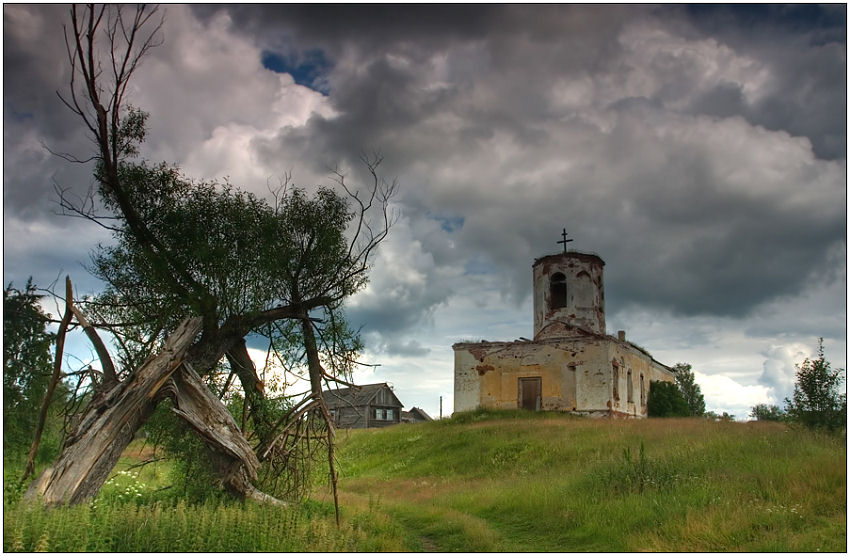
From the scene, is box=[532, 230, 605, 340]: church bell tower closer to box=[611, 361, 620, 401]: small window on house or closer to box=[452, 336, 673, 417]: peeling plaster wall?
box=[452, 336, 673, 417]: peeling plaster wall

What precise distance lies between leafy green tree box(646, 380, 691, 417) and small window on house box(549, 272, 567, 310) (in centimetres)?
927

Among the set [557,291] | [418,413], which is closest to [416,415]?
[418,413]

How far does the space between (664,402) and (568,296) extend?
32.8 feet

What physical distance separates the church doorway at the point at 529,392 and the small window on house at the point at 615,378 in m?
3.94

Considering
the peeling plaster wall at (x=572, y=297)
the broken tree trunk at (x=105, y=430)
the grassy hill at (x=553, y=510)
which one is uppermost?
the peeling plaster wall at (x=572, y=297)

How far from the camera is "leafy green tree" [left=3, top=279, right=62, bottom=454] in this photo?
10195mm

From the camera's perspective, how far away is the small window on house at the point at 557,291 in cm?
3600

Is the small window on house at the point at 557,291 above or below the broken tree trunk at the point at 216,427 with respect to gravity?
above

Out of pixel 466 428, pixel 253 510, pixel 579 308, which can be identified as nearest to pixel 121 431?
pixel 253 510

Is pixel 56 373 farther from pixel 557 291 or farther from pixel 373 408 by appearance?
pixel 373 408

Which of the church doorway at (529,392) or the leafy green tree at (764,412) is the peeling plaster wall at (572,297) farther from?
the leafy green tree at (764,412)

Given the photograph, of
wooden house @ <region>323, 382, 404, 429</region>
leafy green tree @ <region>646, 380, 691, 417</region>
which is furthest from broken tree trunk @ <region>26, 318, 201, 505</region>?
wooden house @ <region>323, 382, 404, 429</region>

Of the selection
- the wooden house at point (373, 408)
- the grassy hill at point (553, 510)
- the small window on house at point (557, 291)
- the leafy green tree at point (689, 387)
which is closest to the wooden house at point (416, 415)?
the wooden house at point (373, 408)

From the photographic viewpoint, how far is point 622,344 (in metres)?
35.5
